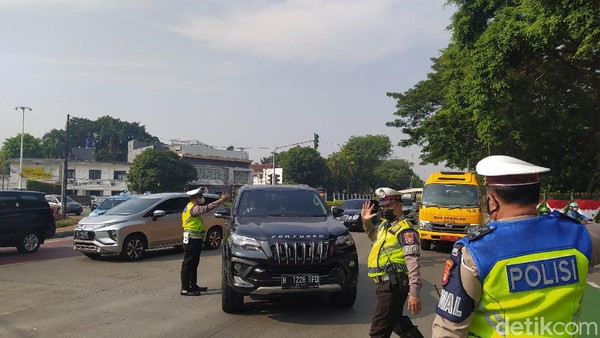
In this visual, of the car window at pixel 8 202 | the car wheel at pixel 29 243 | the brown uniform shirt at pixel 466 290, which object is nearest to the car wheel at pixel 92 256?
the car wheel at pixel 29 243

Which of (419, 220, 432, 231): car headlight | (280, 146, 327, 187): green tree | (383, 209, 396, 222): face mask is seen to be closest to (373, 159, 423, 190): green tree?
(280, 146, 327, 187): green tree

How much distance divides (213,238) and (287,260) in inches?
335

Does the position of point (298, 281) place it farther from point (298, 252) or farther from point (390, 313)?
point (390, 313)

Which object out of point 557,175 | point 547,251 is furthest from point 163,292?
point 557,175

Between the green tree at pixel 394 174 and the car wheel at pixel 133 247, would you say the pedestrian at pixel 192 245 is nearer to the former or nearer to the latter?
the car wheel at pixel 133 247

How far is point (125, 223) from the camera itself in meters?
12.0

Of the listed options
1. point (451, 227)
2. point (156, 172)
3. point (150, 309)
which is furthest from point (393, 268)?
point (156, 172)

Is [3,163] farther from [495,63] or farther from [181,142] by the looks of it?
[495,63]

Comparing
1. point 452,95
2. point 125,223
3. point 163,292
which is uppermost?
point 452,95

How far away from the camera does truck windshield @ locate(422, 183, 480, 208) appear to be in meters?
14.0

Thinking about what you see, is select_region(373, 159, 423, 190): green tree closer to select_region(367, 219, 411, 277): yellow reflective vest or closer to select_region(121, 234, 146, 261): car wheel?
select_region(121, 234, 146, 261): car wheel

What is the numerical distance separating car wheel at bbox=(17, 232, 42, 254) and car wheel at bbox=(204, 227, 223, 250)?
15.2ft

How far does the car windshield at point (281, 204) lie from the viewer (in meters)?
7.54

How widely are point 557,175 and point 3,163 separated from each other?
231ft
